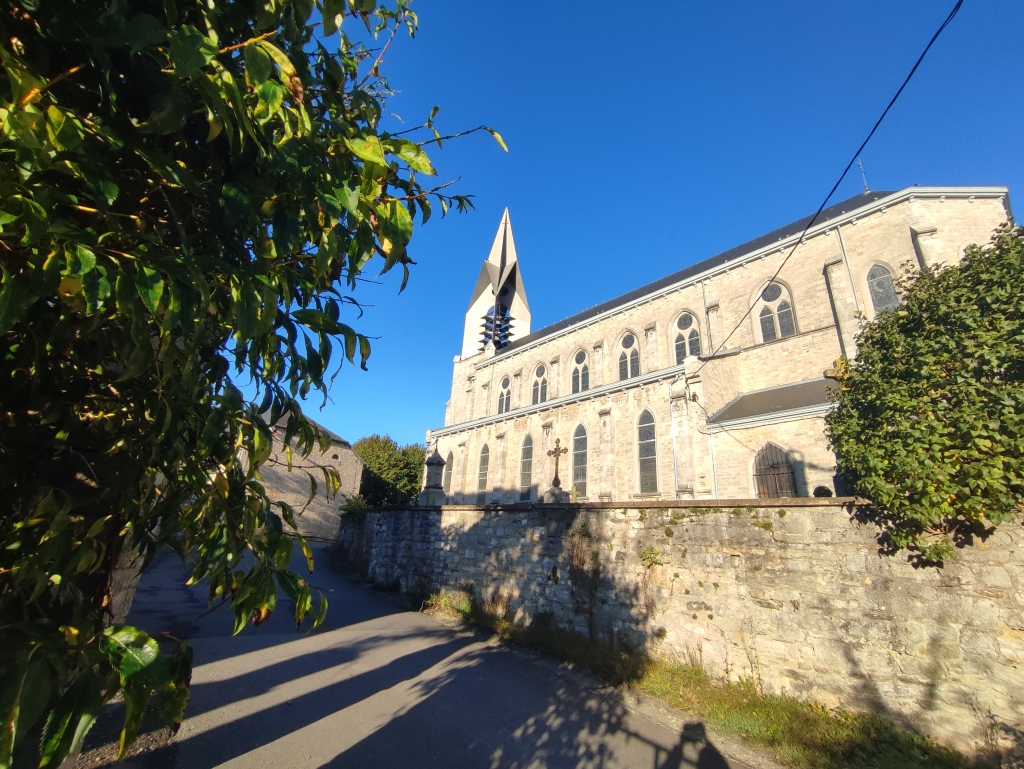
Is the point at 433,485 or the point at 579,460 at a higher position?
the point at 579,460

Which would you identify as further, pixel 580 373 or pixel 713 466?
pixel 580 373

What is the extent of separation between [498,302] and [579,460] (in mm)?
19325

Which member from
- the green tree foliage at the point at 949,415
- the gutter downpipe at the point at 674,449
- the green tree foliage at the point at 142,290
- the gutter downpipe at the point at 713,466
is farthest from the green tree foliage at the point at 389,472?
the green tree foliage at the point at 142,290

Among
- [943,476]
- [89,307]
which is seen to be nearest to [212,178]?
[89,307]

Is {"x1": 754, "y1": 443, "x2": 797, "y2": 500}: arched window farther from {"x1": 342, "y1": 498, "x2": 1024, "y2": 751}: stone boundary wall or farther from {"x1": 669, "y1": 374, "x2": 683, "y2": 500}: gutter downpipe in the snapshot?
{"x1": 342, "y1": 498, "x2": 1024, "y2": 751}: stone boundary wall

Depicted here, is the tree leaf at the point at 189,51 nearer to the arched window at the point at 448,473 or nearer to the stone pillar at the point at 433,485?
the stone pillar at the point at 433,485

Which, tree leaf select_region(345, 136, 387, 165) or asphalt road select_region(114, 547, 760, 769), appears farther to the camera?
asphalt road select_region(114, 547, 760, 769)

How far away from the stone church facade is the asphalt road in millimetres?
8437

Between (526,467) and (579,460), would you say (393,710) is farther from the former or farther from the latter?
(526,467)

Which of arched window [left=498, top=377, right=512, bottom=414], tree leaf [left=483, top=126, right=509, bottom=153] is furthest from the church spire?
tree leaf [left=483, top=126, right=509, bottom=153]

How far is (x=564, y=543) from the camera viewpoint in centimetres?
958

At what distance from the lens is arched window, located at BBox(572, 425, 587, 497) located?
18.5 meters

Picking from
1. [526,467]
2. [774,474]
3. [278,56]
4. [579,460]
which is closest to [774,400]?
[774,474]

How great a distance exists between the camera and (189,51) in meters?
1.00
